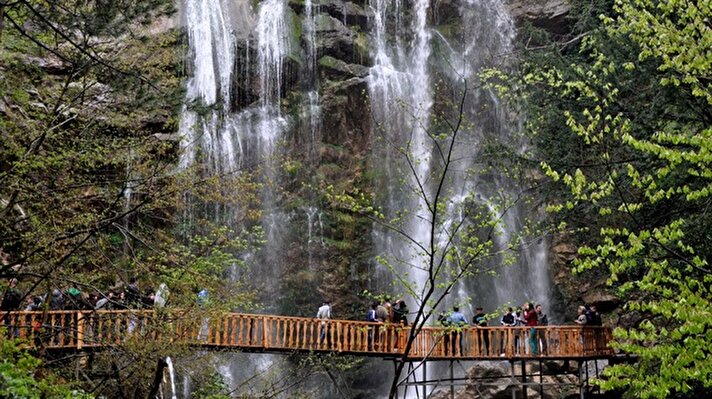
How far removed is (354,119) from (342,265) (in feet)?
20.8

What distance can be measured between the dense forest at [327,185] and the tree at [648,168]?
0.07 m

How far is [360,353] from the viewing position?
58.3 ft

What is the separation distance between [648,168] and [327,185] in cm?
866

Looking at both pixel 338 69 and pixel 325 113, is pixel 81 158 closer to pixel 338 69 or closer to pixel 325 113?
pixel 325 113

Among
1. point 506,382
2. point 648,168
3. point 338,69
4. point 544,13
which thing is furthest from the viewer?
point 544,13

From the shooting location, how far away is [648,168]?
1532 centimetres

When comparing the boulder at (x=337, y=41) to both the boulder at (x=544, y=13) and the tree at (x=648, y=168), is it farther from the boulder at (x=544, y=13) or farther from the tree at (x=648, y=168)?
the tree at (x=648, y=168)

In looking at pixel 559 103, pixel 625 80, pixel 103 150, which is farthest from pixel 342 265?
pixel 103 150

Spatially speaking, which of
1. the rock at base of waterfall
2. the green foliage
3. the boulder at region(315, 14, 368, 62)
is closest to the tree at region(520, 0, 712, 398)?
the rock at base of waterfall

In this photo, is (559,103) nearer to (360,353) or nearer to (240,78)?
(360,353)

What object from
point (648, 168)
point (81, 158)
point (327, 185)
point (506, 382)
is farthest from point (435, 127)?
point (81, 158)

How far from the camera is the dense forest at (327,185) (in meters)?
10.0

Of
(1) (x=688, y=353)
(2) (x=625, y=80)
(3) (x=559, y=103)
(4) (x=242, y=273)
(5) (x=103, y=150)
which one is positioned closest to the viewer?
(1) (x=688, y=353)

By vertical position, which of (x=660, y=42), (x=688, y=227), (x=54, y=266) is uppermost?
(x=660, y=42)
